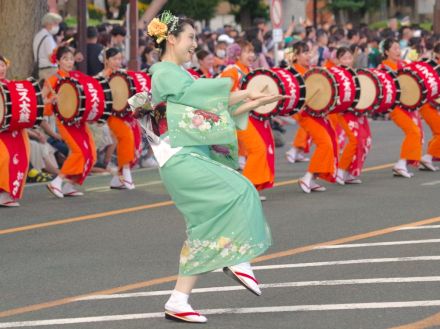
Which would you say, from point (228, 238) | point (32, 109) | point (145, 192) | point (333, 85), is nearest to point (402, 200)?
point (333, 85)

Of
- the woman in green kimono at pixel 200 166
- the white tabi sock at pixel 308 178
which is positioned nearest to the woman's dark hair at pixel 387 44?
the white tabi sock at pixel 308 178

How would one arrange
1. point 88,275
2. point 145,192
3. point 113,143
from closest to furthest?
point 88,275, point 145,192, point 113,143

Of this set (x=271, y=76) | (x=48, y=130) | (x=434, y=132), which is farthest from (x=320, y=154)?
(x=48, y=130)

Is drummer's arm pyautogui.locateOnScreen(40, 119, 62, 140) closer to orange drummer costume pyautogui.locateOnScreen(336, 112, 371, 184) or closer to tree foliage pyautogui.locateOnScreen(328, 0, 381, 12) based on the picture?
orange drummer costume pyautogui.locateOnScreen(336, 112, 371, 184)

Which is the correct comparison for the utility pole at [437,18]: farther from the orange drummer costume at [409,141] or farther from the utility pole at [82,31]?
the orange drummer costume at [409,141]

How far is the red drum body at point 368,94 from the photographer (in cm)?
1532

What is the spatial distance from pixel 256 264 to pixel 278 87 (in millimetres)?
4696

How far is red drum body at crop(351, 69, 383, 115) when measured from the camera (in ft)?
50.3

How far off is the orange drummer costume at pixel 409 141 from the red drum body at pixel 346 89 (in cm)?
91

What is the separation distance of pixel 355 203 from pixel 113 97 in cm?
319

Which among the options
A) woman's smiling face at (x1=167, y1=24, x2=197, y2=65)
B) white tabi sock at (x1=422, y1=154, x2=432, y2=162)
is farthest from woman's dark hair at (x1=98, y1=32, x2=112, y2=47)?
woman's smiling face at (x1=167, y1=24, x2=197, y2=65)

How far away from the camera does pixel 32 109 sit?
13.5m

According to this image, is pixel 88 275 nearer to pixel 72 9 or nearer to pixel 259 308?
pixel 259 308

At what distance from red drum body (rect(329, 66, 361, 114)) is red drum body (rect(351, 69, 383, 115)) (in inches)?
5.1
